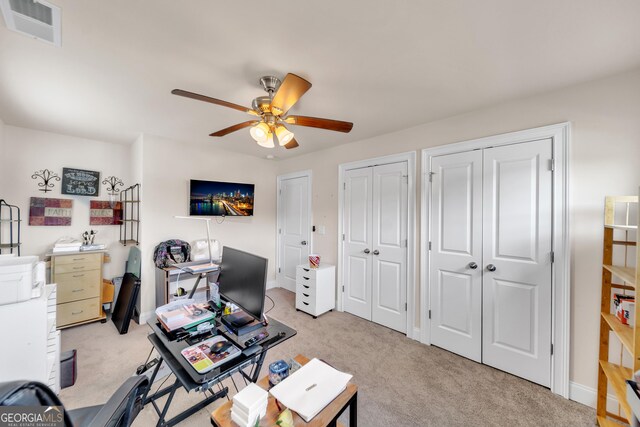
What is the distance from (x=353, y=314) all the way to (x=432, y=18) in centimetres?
322

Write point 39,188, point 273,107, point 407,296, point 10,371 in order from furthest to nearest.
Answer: point 39,188 < point 407,296 < point 273,107 < point 10,371

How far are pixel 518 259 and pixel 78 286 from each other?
4772mm

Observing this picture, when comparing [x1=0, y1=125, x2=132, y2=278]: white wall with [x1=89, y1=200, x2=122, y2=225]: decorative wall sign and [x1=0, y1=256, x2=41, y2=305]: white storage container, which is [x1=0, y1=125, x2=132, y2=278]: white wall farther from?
[x1=0, y1=256, x2=41, y2=305]: white storage container

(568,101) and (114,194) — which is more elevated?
(568,101)

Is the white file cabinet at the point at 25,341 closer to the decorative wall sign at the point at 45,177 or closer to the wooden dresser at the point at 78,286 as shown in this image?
the wooden dresser at the point at 78,286

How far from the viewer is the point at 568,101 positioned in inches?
76.8

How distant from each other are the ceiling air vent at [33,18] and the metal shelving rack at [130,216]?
215 centimetres

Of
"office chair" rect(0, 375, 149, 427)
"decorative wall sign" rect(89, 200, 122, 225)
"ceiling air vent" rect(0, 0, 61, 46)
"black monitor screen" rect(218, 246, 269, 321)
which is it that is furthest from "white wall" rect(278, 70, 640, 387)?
"decorative wall sign" rect(89, 200, 122, 225)

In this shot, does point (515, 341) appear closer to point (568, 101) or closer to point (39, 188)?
point (568, 101)

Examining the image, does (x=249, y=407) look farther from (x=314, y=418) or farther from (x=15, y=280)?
(x=15, y=280)

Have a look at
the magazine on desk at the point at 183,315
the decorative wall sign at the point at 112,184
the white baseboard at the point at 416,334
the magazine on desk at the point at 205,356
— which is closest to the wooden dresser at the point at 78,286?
the decorative wall sign at the point at 112,184

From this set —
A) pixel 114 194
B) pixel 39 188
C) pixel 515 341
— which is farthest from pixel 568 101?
pixel 39 188

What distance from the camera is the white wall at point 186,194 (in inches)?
126

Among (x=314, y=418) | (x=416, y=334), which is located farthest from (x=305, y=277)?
(x=314, y=418)
